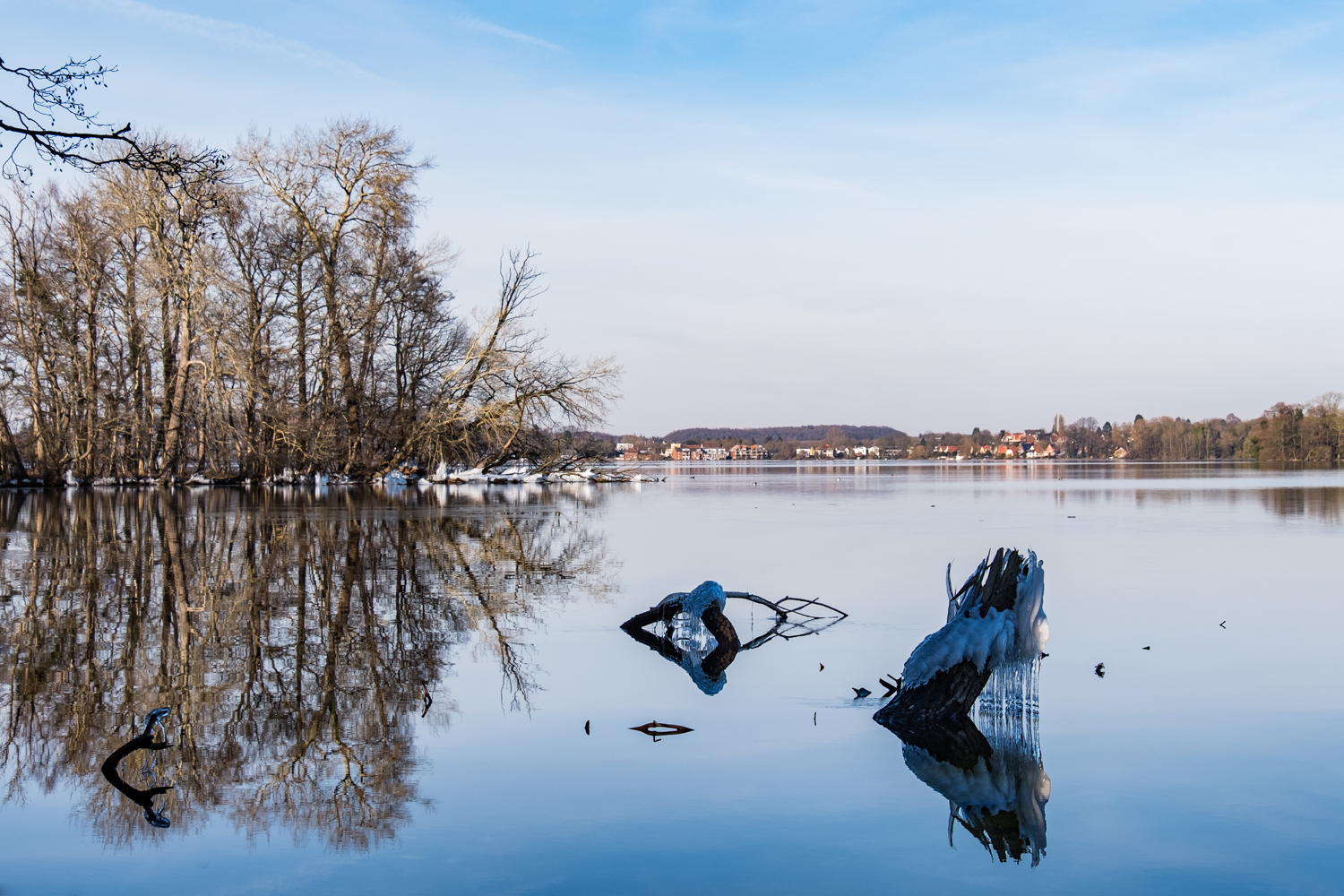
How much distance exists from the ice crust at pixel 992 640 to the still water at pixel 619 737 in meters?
0.38

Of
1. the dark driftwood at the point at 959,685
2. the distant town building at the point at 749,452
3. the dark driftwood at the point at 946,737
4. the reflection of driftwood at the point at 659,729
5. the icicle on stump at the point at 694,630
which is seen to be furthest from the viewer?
the distant town building at the point at 749,452

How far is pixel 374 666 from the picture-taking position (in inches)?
281

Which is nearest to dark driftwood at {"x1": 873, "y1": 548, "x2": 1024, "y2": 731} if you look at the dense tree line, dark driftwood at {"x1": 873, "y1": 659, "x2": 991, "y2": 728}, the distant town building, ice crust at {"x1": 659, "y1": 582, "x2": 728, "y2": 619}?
dark driftwood at {"x1": 873, "y1": 659, "x2": 991, "y2": 728}

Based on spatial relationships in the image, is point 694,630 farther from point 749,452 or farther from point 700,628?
point 749,452

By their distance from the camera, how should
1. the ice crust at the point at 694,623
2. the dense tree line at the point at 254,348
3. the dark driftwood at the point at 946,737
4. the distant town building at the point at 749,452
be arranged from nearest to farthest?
the dark driftwood at the point at 946,737, the ice crust at the point at 694,623, the dense tree line at the point at 254,348, the distant town building at the point at 749,452

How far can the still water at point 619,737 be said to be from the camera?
13.2 ft

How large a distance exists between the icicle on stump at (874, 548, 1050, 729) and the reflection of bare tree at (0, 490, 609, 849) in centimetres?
231

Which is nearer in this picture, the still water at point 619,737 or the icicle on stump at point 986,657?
the still water at point 619,737

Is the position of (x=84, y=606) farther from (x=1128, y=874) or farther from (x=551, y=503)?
(x=551, y=503)

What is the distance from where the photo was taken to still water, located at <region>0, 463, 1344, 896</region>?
13.2 ft

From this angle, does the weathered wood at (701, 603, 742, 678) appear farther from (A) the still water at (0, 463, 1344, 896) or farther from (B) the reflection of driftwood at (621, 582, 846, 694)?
(A) the still water at (0, 463, 1344, 896)

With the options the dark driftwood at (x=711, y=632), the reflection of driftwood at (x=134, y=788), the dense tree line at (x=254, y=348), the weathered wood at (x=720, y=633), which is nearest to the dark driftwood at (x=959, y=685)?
the dark driftwood at (x=711, y=632)

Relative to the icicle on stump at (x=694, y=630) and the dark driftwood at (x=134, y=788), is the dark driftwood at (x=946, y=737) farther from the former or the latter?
the dark driftwood at (x=134, y=788)

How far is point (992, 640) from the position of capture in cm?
629
